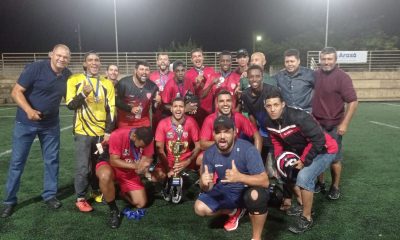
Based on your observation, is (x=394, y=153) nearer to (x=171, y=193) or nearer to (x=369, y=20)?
(x=171, y=193)

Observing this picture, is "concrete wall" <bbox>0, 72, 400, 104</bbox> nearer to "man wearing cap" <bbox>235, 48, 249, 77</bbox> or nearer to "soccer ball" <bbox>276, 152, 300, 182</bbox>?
"man wearing cap" <bbox>235, 48, 249, 77</bbox>

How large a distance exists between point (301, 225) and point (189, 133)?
2.08 meters

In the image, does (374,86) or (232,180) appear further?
(374,86)

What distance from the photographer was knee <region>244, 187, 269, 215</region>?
12.2 feet

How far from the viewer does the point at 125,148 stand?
16.2ft

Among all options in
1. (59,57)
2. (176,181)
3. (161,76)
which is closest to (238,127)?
(176,181)

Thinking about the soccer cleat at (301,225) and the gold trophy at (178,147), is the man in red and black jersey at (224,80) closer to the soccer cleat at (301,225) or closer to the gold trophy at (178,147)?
the gold trophy at (178,147)

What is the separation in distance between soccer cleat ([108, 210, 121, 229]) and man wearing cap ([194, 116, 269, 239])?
1030 millimetres

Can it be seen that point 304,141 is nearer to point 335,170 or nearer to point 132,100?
point 335,170

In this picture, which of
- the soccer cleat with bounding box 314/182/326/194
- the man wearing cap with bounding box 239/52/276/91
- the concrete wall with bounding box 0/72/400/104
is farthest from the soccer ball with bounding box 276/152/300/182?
the concrete wall with bounding box 0/72/400/104

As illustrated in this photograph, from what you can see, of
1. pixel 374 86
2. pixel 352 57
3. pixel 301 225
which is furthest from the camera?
pixel 352 57

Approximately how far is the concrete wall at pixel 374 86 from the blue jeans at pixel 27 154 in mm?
18105

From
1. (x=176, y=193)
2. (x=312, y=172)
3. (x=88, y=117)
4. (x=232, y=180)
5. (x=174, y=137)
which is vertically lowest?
(x=176, y=193)

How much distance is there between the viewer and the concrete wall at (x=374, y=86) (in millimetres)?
20984
